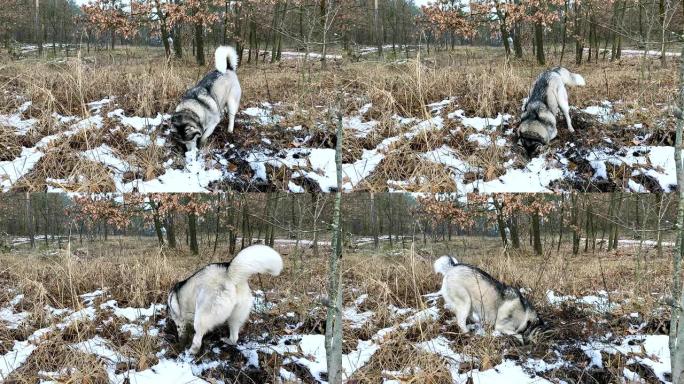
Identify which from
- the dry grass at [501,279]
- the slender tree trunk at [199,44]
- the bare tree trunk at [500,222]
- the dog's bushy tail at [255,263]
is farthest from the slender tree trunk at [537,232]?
the slender tree trunk at [199,44]

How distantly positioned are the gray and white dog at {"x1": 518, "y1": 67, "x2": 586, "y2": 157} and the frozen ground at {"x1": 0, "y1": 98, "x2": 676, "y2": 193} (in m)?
0.22

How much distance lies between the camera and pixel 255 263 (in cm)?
480

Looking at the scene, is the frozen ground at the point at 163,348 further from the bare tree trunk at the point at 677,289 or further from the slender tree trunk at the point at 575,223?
the slender tree trunk at the point at 575,223

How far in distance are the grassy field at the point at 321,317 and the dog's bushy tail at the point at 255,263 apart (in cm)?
86

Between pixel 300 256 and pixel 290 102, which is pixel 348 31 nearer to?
pixel 290 102

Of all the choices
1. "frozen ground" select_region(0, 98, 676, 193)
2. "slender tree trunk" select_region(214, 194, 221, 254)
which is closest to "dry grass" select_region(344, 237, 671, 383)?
"frozen ground" select_region(0, 98, 676, 193)

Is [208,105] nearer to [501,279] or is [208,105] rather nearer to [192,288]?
[192,288]

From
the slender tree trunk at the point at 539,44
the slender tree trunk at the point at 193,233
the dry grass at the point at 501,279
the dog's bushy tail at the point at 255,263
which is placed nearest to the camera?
the dog's bushy tail at the point at 255,263

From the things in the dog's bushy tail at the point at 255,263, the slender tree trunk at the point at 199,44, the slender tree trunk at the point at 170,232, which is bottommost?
the slender tree trunk at the point at 170,232

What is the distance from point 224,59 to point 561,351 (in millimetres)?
5709

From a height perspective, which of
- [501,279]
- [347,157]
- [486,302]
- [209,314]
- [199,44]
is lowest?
[501,279]

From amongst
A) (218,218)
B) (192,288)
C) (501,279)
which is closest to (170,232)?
(218,218)

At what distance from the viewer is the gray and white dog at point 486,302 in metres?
5.69

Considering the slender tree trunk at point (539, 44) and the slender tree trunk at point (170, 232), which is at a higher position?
the slender tree trunk at point (539, 44)
